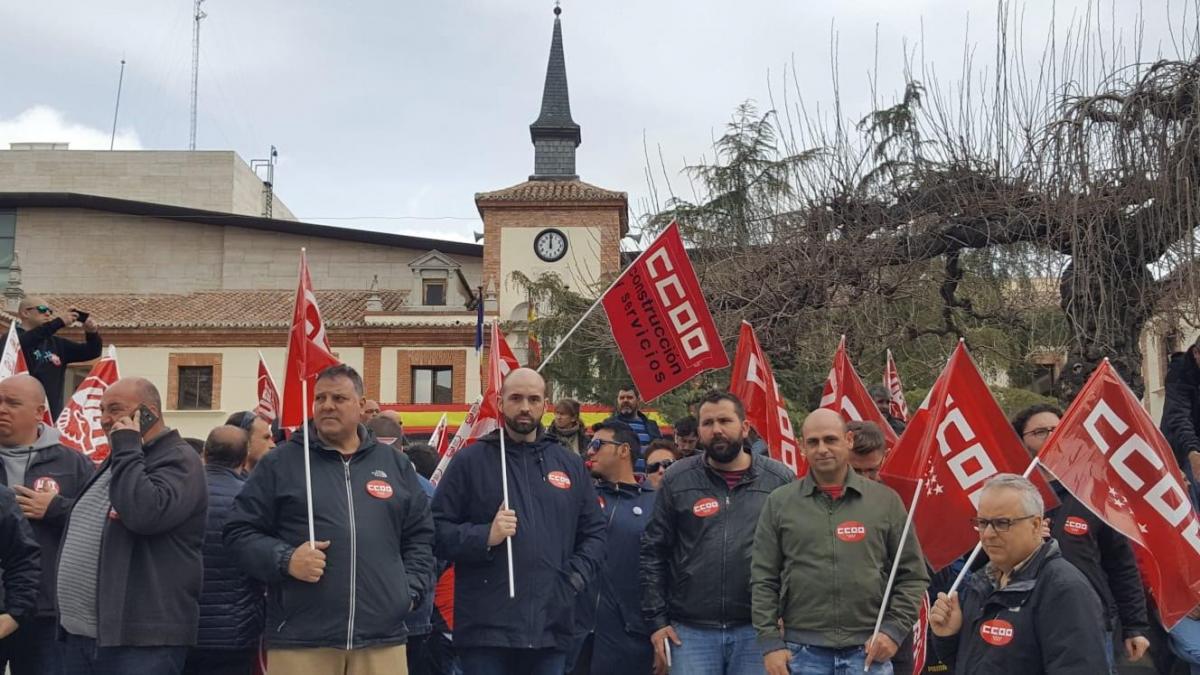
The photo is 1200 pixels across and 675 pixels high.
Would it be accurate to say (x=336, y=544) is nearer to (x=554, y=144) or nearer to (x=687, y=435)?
(x=687, y=435)

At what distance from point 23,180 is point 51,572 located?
2203 inches

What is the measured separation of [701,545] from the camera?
221 inches

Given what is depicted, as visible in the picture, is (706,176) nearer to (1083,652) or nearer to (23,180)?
(1083,652)

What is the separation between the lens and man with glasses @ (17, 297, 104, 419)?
824 centimetres

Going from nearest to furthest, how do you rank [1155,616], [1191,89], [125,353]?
[1155,616], [1191,89], [125,353]

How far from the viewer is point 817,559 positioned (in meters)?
5.21

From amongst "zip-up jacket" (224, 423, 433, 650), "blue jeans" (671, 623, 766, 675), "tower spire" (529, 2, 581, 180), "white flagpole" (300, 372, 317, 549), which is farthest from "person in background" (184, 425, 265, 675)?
"tower spire" (529, 2, 581, 180)

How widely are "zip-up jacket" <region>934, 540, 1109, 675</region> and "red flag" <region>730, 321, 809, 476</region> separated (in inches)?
142

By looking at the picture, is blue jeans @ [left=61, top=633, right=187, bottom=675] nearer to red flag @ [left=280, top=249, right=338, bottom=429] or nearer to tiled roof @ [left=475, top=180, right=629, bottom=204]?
red flag @ [left=280, top=249, right=338, bottom=429]

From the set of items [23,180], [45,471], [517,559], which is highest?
[23,180]

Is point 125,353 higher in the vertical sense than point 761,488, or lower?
higher

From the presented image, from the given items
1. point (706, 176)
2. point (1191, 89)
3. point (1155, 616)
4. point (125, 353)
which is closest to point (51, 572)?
point (1155, 616)

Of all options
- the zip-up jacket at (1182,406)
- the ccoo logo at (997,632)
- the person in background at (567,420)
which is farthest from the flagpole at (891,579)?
the person in background at (567,420)

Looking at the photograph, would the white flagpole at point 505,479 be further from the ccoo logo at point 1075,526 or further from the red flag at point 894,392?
the red flag at point 894,392
